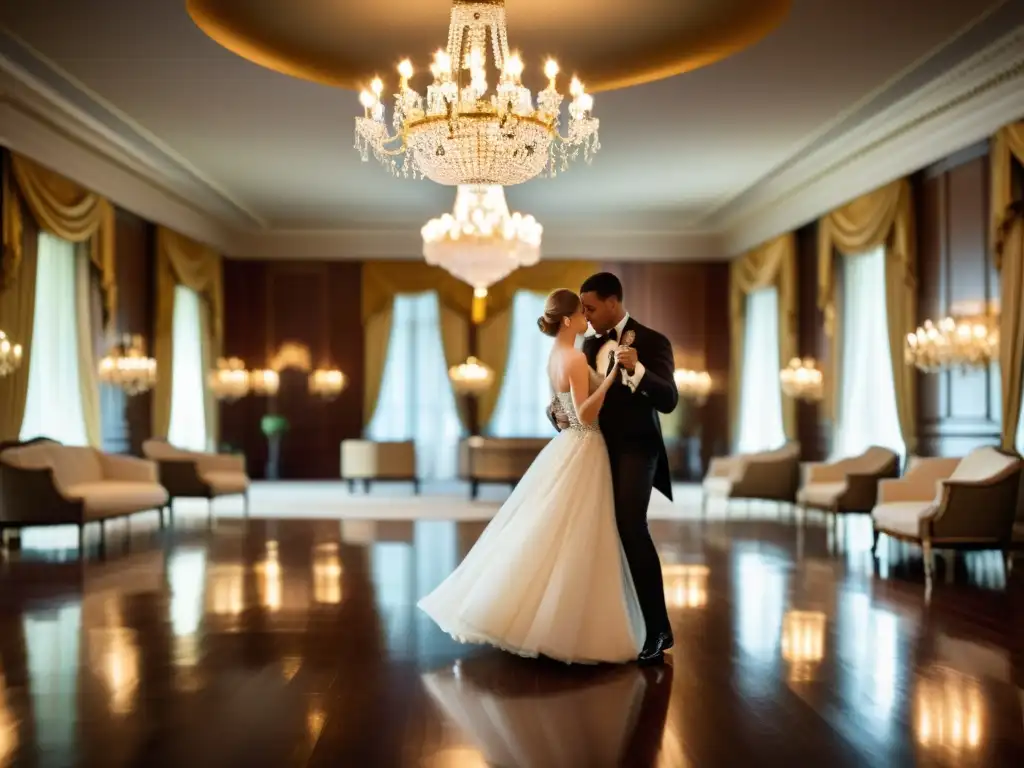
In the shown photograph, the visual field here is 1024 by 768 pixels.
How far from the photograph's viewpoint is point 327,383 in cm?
1652

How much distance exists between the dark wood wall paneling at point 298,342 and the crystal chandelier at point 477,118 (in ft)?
32.1

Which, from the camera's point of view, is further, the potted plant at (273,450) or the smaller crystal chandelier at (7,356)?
the potted plant at (273,450)

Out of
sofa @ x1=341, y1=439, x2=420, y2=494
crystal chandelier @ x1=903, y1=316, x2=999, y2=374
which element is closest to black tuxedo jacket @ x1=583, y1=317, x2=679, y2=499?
crystal chandelier @ x1=903, y1=316, x2=999, y2=374

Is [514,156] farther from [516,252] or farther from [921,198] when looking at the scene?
[921,198]

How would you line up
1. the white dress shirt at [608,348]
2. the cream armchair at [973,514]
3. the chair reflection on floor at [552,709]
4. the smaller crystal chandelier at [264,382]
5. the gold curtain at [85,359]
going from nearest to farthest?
the chair reflection on floor at [552,709], the white dress shirt at [608,348], the cream armchair at [973,514], the gold curtain at [85,359], the smaller crystal chandelier at [264,382]

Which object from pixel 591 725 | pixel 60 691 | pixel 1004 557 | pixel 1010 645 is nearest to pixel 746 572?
pixel 1004 557

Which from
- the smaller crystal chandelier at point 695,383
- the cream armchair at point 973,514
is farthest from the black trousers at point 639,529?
the smaller crystal chandelier at point 695,383

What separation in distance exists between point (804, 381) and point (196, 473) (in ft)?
23.1

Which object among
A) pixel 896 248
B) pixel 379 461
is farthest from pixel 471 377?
pixel 896 248

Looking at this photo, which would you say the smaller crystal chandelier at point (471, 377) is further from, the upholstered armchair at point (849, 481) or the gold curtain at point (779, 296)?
the upholstered armchair at point (849, 481)

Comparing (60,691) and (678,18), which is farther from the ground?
(678,18)

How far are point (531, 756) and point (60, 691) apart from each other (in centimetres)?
184

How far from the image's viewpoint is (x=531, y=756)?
120 inches

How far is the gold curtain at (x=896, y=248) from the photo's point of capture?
10211 mm
